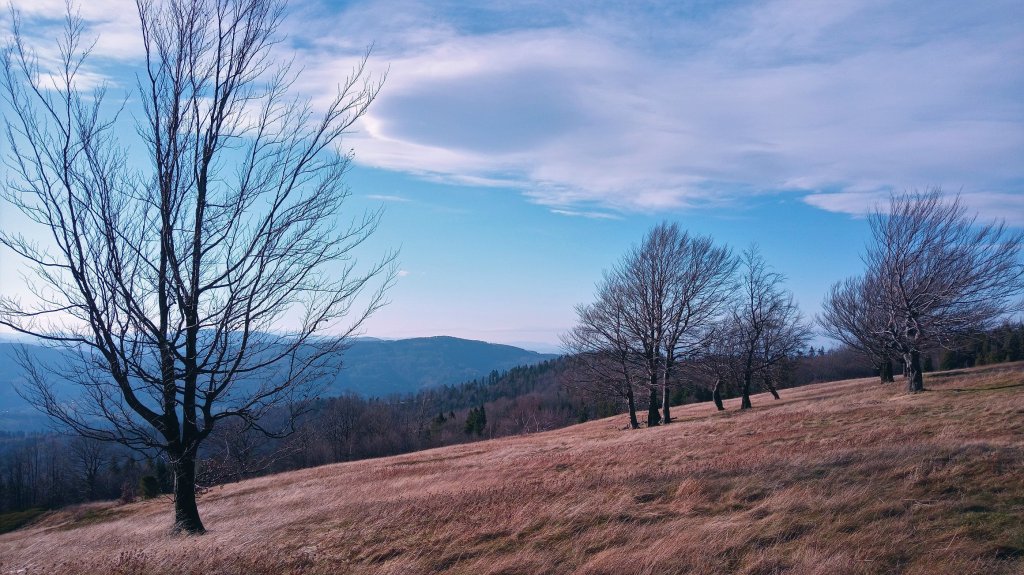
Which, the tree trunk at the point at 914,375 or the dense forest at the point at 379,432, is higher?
the tree trunk at the point at 914,375

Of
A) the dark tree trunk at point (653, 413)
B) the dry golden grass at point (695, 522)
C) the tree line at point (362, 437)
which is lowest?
the tree line at point (362, 437)

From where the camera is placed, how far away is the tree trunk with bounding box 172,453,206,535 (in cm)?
918

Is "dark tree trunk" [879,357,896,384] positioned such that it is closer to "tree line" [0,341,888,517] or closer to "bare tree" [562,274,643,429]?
"tree line" [0,341,888,517]

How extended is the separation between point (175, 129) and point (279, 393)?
4.15 m

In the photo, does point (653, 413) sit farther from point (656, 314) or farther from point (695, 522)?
point (695, 522)

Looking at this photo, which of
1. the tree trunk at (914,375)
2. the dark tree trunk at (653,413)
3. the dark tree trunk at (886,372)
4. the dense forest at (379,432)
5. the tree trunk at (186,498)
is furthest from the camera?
the dense forest at (379,432)

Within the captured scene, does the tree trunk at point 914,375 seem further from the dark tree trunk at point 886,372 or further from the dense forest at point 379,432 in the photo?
the dense forest at point 379,432

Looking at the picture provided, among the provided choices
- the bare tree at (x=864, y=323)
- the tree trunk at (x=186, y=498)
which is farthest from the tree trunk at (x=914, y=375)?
the tree trunk at (x=186, y=498)

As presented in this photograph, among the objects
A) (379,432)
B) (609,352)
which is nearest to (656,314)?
(609,352)

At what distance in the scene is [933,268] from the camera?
24.3 m

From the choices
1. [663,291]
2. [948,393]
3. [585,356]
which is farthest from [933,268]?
[585,356]

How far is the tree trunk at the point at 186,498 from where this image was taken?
9180mm

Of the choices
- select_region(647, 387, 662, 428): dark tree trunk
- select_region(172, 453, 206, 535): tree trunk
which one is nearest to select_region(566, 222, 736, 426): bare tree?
select_region(647, 387, 662, 428): dark tree trunk

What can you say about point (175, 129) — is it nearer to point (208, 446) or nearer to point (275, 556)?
point (208, 446)
